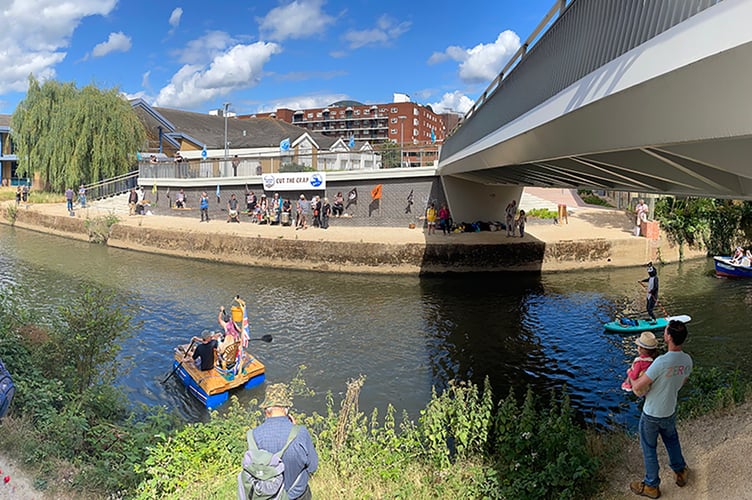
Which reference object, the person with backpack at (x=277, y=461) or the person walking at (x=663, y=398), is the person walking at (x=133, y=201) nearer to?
the person with backpack at (x=277, y=461)

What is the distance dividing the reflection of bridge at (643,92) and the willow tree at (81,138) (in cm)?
3495

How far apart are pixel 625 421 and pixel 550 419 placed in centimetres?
324

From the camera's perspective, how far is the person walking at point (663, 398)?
5.01 metres

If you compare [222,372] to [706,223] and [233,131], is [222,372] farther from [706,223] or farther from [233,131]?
[233,131]

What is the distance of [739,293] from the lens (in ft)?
62.2

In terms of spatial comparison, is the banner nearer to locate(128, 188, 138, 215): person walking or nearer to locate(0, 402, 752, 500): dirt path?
locate(128, 188, 138, 215): person walking

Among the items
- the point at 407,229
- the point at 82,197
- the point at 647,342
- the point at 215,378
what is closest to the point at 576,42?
the point at 647,342

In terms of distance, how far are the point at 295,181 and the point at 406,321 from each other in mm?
14857

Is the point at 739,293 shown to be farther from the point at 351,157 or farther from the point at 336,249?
the point at 351,157

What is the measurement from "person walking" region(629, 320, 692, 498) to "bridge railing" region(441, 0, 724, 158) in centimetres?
251

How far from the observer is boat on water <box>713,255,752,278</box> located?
69.2 ft

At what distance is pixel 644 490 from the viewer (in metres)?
5.30

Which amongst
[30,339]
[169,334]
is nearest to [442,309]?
[169,334]

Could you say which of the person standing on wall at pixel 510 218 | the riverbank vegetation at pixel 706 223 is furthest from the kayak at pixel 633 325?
the riverbank vegetation at pixel 706 223
